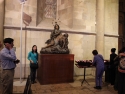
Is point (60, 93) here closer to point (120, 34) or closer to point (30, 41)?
point (30, 41)

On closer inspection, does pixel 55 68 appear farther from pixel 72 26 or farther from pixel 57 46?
pixel 72 26

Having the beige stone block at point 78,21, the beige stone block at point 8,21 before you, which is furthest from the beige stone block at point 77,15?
the beige stone block at point 8,21

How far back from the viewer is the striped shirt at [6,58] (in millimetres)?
3289

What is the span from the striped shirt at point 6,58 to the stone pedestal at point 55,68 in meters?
1.93

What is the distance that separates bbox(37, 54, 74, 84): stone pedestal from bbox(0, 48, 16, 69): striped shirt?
6.33 ft

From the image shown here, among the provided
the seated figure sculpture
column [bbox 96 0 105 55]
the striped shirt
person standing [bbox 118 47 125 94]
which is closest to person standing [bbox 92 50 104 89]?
person standing [bbox 118 47 125 94]

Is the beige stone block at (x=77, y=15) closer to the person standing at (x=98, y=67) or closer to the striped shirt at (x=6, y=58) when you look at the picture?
the person standing at (x=98, y=67)

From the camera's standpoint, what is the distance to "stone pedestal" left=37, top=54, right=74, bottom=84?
5316 millimetres

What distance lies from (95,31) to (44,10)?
3.06m

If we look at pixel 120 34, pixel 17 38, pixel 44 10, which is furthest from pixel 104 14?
pixel 17 38

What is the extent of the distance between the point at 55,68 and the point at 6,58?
2410 millimetres

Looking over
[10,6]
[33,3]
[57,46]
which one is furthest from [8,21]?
[57,46]

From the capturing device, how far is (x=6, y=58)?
336 centimetres

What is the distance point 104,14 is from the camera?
8.23m
